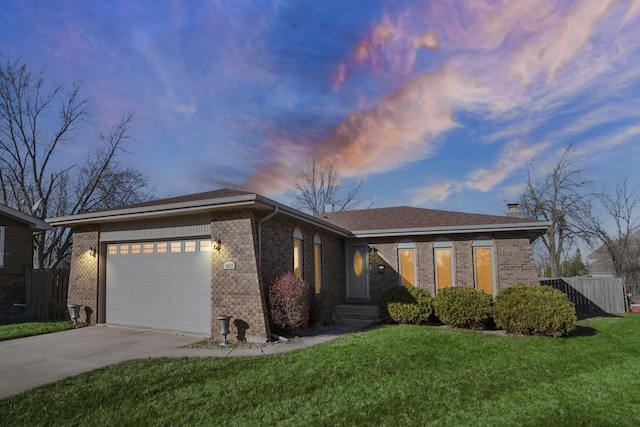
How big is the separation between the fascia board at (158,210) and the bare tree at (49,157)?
13.0 metres

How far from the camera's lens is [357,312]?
12.4 metres

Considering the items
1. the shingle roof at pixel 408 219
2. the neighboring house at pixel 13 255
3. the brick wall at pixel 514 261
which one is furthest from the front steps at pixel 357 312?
the neighboring house at pixel 13 255

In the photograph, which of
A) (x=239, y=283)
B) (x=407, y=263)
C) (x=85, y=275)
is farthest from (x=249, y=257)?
(x=407, y=263)

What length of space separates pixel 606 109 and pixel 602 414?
668 inches

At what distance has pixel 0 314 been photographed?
11703mm

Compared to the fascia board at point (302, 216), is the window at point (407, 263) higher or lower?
lower

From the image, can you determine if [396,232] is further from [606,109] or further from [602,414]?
[606,109]

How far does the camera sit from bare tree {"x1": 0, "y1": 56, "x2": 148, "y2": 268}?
69.3ft

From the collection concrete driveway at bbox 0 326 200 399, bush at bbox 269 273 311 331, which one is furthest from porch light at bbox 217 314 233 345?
bush at bbox 269 273 311 331

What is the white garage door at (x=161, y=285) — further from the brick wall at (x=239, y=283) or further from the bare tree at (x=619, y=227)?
the bare tree at (x=619, y=227)

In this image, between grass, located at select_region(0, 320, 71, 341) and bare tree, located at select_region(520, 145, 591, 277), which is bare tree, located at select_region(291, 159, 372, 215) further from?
grass, located at select_region(0, 320, 71, 341)

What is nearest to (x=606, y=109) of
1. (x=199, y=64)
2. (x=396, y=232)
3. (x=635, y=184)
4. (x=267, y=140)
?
(x=635, y=184)

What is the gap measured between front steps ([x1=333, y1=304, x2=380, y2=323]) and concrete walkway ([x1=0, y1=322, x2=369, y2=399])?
2.80 meters

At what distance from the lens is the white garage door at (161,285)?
8703 millimetres
